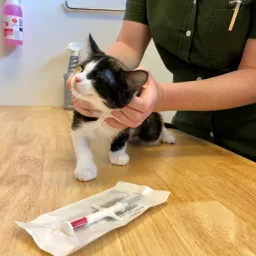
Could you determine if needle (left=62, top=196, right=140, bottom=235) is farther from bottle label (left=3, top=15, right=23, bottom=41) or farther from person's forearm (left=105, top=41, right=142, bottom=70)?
bottle label (left=3, top=15, right=23, bottom=41)

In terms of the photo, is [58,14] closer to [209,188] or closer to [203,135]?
[203,135]

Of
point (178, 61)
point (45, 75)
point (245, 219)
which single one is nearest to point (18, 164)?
point (245, 219)

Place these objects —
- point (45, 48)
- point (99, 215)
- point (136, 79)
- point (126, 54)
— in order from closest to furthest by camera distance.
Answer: point (99, 215) → point (136, 79) → point (126, 54) → point (45, 48)

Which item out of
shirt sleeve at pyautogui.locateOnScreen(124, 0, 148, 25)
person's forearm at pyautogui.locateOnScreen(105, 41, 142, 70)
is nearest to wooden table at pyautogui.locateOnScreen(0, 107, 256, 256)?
person's forearm at pyautogui.locateOnScreen(105, 41, 142, 70)

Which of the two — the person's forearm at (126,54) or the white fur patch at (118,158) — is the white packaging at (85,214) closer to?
the white fur patch at (118,158)

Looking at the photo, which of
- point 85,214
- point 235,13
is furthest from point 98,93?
point 235,13

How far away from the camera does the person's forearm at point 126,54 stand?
105 centimetres

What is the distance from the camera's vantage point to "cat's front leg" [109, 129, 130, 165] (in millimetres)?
851

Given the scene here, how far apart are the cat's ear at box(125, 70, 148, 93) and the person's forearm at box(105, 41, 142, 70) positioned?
0.37m

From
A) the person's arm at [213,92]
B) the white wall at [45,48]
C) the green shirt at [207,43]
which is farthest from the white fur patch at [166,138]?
the white wall at [45,48]

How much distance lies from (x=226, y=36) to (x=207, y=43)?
6 centimetres

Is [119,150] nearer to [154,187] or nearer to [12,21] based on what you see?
[154,187]

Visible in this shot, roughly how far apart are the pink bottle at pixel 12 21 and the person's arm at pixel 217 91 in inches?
45.3

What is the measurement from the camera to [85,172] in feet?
2.35
